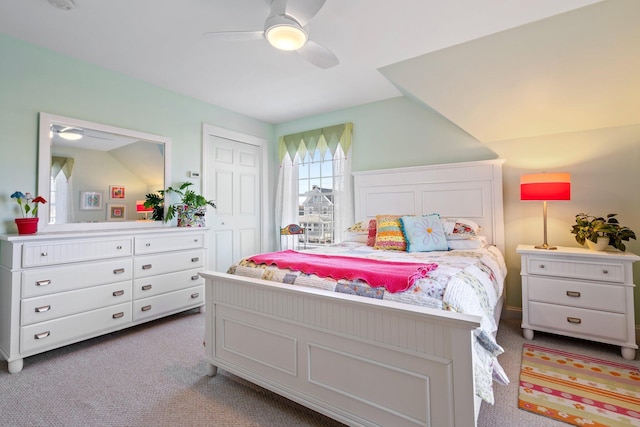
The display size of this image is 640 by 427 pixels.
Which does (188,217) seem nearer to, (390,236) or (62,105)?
(62,105)

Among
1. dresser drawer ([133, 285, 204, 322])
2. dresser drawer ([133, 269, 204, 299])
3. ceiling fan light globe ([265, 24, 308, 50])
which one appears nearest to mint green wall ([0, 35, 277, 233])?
dresser drawer ([133, 269, 204, 299])

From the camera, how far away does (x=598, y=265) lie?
225 cm

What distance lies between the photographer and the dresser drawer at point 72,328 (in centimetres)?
212

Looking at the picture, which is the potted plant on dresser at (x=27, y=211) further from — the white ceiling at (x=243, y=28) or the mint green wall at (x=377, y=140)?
the white ceiling at (x=243, y=28)

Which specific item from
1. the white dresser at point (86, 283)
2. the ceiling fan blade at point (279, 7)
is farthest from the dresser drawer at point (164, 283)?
the ceiling fan blade at point (279, 7)

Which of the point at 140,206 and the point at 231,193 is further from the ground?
the point at 231,193

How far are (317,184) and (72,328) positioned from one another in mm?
3092

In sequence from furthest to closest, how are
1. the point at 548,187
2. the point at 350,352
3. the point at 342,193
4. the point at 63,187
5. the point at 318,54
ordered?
the point at 342,193, the point at 63,187, the point at 548,187, the point at 318,54, the point at 350,352

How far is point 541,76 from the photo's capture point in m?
2.41

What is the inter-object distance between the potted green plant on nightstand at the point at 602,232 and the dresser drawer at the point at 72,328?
13.2 ft

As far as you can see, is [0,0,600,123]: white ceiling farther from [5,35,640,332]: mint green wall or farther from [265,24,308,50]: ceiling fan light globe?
[265,24,308,50]: ceiling fan light globe

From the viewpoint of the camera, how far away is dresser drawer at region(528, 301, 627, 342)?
2.18 m

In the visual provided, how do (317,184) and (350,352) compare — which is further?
(317,184)

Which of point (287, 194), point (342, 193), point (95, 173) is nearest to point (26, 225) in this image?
point (95, 173)
